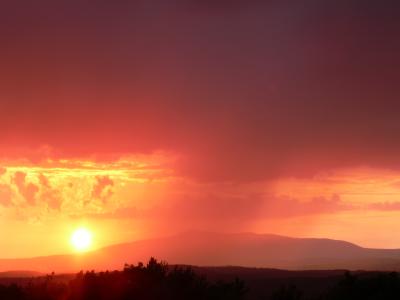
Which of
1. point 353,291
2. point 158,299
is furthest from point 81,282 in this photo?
point 353,291

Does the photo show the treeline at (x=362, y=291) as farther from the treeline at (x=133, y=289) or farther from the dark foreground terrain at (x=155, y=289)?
the treeline at (x=133, y=289)

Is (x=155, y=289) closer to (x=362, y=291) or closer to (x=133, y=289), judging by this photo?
(x=133, y=289)

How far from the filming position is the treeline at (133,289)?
4031 cm

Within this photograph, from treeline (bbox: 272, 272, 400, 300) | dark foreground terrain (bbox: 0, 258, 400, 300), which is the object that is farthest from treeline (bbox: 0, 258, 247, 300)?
treeline (bbox: 272, 272, 400, 300)

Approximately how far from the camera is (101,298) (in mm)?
40031

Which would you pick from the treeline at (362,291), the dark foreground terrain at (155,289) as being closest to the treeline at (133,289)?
the dark foreground terrain at (155,289)

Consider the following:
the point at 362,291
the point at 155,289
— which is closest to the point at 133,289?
the point at 155,289

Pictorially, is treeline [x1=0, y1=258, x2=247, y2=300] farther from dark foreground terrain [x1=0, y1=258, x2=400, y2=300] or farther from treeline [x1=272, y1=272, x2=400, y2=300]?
treeline [x1=272, y1=272, x2=400, y2=300]

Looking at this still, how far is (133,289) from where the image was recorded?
4031 cm

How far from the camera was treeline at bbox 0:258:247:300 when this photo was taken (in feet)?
132

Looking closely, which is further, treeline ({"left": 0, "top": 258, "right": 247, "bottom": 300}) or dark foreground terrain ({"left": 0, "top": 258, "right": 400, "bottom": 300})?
→ dark foreground terrain ({"left": 0, "top": 258, "right": 400, "bottom": 300})

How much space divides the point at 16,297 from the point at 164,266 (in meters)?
11.1

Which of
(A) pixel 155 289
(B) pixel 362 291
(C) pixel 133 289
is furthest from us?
(B) pixel 362 291

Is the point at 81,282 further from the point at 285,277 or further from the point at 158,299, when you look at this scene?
the point at 285,277
